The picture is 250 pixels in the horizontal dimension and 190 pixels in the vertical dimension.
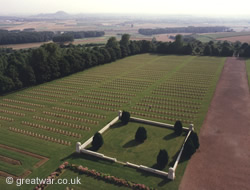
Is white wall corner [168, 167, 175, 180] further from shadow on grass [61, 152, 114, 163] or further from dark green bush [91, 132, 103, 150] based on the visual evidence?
dark green bush [91, 132, 103, 150]

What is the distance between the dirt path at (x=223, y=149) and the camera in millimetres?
26344

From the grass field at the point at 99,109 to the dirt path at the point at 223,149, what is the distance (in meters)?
1.91

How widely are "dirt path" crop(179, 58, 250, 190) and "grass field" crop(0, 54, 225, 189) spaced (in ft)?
6.28

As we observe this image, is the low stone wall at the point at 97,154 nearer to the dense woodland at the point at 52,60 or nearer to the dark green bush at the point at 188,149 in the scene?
the dark green bush at the point at 188,149

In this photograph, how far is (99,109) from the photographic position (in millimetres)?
48625

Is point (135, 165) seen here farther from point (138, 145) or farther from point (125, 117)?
point (125, 117)

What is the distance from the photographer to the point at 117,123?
4228cm

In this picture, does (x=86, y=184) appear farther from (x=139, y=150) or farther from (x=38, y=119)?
(x=38, y=119)

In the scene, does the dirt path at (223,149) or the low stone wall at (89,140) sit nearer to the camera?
the dirt path at (223,149)

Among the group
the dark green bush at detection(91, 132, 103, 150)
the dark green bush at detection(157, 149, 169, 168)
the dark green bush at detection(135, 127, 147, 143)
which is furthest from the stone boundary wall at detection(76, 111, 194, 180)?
the dark green bush at detection(135, 127, 147, 143)

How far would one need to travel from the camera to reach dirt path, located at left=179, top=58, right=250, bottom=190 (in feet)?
86.4

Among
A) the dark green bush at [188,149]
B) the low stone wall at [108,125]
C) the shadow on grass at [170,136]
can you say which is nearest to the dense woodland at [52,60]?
the low stone wall at [108,125]

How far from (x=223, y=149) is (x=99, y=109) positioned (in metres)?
26.8

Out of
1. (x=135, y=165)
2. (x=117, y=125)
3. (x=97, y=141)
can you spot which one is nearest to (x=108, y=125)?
(x=117, y=125)
